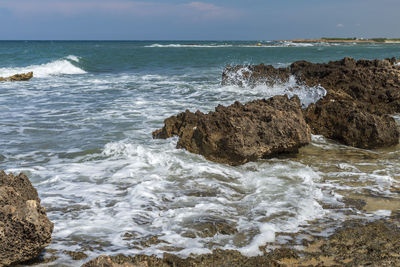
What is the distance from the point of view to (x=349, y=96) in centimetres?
884

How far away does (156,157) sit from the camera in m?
5.37

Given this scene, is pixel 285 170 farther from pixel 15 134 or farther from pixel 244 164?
pixel 15 134

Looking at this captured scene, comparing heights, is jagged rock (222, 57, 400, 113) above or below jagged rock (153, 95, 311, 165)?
above

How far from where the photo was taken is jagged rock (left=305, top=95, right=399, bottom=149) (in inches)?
232

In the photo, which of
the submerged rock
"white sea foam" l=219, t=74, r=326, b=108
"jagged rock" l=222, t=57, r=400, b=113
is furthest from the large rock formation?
"white sea foam" l=219, t=74, r=326, b=108

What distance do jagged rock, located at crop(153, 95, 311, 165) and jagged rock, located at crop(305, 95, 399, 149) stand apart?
35.6 inches

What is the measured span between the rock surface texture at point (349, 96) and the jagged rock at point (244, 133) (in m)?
0.94

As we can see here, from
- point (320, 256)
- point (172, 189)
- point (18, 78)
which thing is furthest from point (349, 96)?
point (18, 78)

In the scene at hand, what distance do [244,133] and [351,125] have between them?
206 cm

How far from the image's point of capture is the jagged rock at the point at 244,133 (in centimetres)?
509

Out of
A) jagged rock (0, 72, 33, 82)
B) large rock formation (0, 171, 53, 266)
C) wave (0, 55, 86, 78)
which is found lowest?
large rock formation (0, 171, 53, 266)

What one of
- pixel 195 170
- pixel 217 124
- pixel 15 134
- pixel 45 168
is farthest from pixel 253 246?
pixel 15 134

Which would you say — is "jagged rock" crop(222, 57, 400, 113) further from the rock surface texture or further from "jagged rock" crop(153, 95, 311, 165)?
"jagged rock" crop(153, 95, 311, 165)

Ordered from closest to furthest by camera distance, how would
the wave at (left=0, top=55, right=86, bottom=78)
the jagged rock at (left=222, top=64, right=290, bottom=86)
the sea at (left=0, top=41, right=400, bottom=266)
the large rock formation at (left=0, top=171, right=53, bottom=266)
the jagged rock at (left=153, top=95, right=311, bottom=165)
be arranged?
the large rock formation at (left=0, top=171, right=53, bottom=266)
the sea at (left=0, top=41, right=400, bottom=266)
the jagged rock at (left=153, top=95, right=311, bottom=165)
the jagged rock at (left=222, top=64, right=290, bottom=86)
the wave at (left=0, top=55, right=86, bottom=78)
